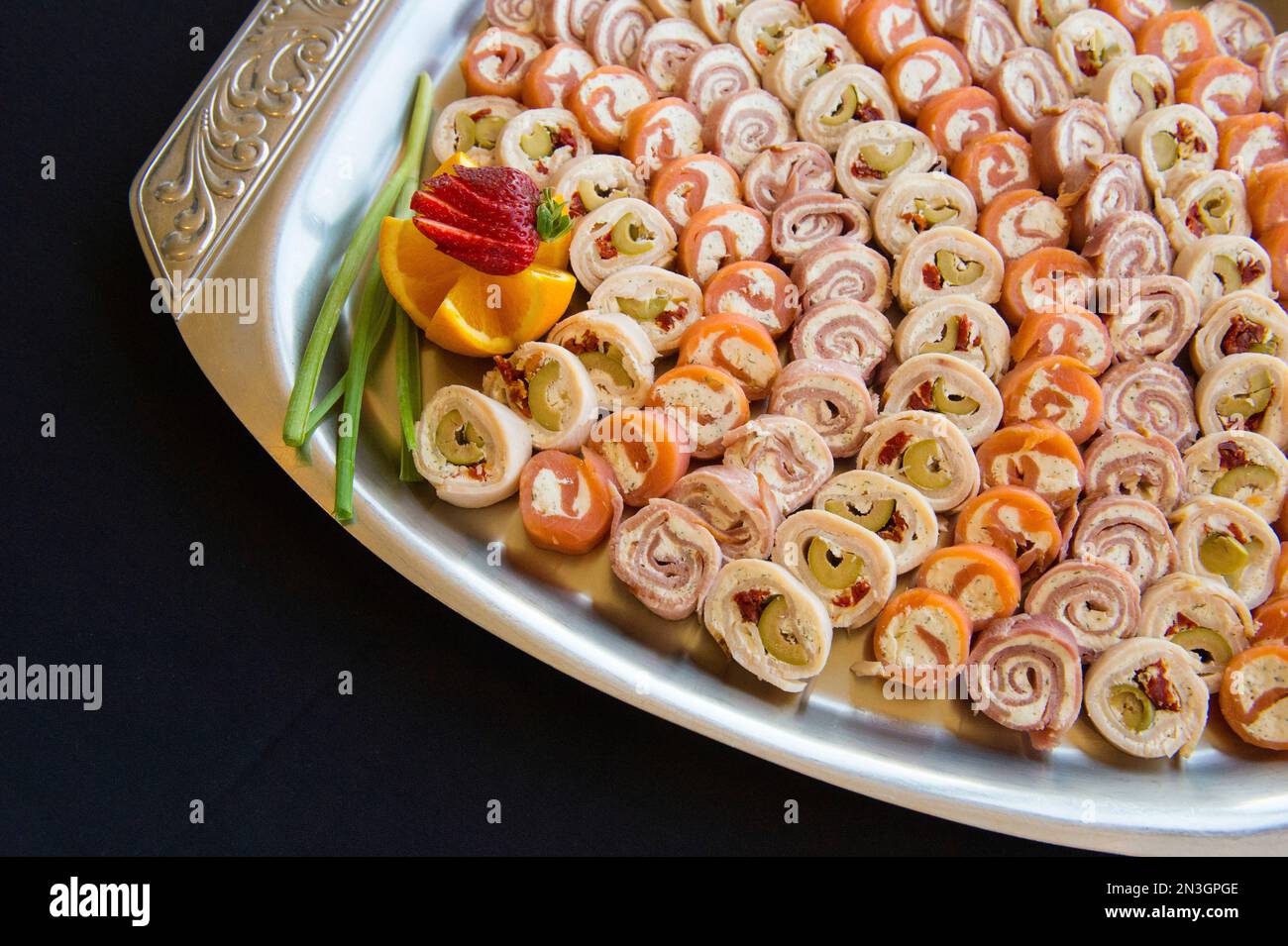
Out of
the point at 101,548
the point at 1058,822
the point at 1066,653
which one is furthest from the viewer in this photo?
the point at 101,548

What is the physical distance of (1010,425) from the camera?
2.58 m

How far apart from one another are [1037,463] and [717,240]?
3.20ft

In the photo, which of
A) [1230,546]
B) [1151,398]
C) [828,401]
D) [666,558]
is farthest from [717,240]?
[1230,546]

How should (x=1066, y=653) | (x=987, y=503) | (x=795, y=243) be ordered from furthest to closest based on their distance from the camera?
(x=795, y=243), (x=987, y=503), (x=1066, y=653)

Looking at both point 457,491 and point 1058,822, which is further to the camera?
point 457,491

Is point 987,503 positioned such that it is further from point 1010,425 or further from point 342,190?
point 342,190

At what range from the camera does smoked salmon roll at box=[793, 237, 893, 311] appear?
9.08 ft

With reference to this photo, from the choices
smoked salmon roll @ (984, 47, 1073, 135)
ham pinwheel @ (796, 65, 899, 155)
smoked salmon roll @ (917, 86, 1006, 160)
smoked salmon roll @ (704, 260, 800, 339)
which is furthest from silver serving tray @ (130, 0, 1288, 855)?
smoked salmon roll @ (984, 47, 1073, 135)

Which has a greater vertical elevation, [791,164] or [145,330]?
[791,164]

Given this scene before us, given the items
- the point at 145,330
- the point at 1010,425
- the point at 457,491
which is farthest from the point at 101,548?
the point at 1010,425

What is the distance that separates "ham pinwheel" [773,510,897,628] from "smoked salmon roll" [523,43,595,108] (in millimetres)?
1429

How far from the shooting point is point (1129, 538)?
2510 millimetres

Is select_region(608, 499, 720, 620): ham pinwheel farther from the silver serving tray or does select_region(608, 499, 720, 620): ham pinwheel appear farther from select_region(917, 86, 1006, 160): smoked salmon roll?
select_region(917, 86, 1006, 160): smoked salmon roll

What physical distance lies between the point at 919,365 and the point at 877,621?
2.11 feet
